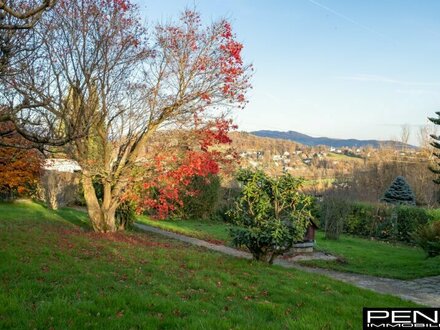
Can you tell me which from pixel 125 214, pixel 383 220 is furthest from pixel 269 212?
pixel 383 220

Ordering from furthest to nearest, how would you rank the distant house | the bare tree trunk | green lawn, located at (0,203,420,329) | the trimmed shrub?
the distant house → the trimmed shrub → the bare tree trunk → green lawn, located at (0,203,420,329)

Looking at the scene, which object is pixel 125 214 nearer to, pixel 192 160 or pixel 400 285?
pixel 192 160

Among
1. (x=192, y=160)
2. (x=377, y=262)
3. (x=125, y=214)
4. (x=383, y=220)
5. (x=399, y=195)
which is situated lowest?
(x=377, y=262)

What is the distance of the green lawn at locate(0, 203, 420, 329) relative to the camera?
185 inches

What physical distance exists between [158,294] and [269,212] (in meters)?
4.20

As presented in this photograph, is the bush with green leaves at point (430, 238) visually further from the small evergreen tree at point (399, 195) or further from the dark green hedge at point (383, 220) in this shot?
the small evergreen tree at point (399, 195)

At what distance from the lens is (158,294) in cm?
591

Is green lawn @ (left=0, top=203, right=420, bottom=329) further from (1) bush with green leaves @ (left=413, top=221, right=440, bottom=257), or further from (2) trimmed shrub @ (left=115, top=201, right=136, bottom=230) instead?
(2) trimmed shrub @ (left=115, top=201, right=136, bottom=230)

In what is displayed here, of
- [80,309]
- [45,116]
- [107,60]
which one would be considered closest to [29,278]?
[80,309]

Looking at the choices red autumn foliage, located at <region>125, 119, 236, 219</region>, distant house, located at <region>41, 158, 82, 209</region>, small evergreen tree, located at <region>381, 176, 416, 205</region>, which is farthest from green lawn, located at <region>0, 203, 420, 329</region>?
small evergreen tree, located at <region>381, 176, 416, 205</region>

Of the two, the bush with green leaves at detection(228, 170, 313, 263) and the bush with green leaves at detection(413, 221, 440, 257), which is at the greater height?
the bush with green leaves at detection(228, 170, 313, 263)

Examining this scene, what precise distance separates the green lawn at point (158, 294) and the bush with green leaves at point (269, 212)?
611 mm

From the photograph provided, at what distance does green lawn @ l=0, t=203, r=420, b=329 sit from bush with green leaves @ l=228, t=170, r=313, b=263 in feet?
2.00

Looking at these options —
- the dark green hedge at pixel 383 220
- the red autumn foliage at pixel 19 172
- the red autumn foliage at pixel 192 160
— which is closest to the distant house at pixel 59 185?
the red autumn foliage at pixel 19 172
